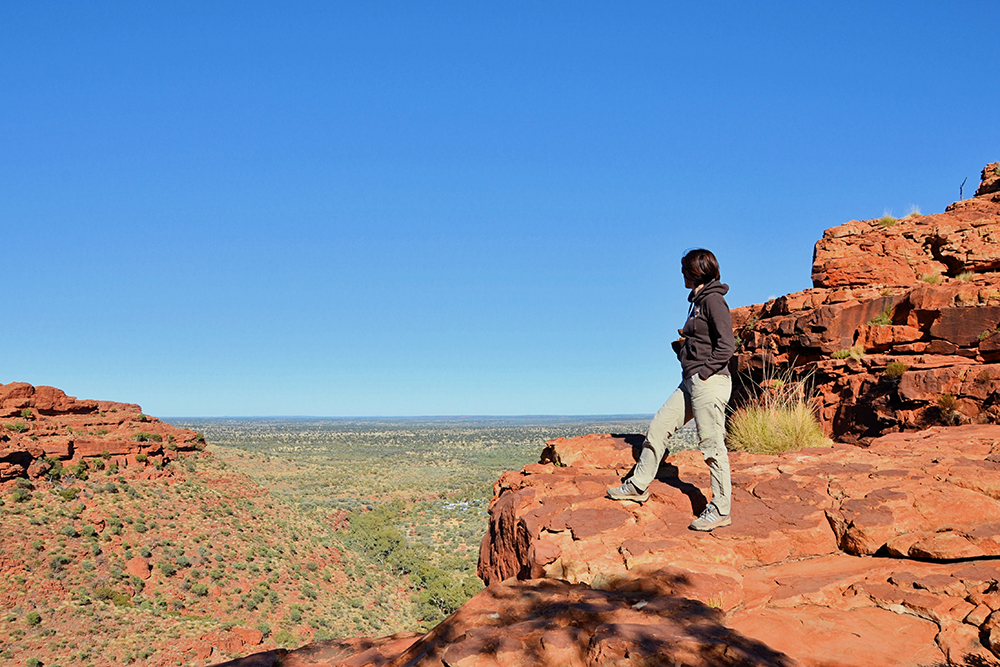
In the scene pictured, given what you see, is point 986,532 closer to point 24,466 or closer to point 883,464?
point 883,464

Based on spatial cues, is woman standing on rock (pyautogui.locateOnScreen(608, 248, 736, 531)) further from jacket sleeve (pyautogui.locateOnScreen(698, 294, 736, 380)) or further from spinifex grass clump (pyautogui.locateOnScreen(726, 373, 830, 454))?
spinifex grass clump (pyautogui.locateOnScreen(726, 373, 830, 454))

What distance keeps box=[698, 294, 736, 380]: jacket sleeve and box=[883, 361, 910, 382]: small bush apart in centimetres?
556

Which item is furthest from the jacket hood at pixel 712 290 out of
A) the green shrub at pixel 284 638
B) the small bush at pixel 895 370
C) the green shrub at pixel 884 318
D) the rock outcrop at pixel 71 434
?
the rock outcrop at pixel 71 434

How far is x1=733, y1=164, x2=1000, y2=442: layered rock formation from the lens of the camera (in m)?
8.34

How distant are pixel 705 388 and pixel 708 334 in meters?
0.44

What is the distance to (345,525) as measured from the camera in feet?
124

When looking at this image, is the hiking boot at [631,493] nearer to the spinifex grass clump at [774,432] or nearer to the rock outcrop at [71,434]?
the spinifex grass clump at [774,432]

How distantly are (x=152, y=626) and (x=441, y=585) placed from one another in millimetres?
11829

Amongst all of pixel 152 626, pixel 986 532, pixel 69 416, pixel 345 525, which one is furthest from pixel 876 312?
pixel 69 416

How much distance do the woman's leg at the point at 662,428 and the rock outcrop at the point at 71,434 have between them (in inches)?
1320

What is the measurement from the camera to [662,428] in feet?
17.0

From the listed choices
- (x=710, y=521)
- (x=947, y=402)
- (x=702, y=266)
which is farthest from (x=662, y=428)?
(x=947, y=402)

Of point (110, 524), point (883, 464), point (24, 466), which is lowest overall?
point (110, 524)

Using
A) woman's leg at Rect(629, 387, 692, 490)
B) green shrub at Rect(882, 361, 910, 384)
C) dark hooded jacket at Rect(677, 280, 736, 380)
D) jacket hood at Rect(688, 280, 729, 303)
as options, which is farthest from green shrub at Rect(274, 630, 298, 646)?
jacket hood at Rect(688, 280, 729, 303)
